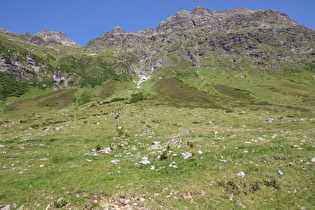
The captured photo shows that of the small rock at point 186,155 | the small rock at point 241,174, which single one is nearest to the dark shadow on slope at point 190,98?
the small rock at point 186,155

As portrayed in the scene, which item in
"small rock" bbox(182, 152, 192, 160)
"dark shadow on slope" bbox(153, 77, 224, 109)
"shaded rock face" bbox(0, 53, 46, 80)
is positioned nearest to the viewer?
"small rock" bbox(182, 152, 192, 160)

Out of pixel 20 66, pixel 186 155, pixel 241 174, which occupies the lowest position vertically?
pixel 186 155

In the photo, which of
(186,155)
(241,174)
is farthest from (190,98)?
(241,174)

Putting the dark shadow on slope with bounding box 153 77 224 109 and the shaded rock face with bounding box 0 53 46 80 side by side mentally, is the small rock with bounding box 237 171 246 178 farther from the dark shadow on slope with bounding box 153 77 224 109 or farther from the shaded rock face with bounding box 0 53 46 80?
the shaded rock face with bounding box 0 53 46 80

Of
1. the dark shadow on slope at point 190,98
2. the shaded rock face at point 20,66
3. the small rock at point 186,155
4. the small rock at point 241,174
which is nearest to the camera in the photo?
the small rock at point 241,174

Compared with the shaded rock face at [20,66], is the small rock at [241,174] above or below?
below

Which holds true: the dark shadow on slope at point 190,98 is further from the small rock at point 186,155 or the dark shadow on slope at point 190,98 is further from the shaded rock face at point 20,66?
the shaded rock face at point 20,66

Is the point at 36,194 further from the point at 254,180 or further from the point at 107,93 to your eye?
the point at 107,93

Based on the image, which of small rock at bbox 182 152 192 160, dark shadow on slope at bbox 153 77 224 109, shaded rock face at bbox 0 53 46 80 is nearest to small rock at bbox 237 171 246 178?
small rock at bbox 182 152 192 160

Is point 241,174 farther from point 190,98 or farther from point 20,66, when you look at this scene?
point 20,66

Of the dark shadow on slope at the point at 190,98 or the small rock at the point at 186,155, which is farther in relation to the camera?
the dark shadow on slope at the point at 190,98

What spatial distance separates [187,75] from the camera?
182750 mm

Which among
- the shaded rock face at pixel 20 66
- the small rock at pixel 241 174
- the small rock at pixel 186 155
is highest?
the shaded rock face at pixel 20 66

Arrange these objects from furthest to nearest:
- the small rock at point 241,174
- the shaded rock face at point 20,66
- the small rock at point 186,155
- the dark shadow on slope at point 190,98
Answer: the shaded rock face at point 20,66
the dark shadow on slope at point 190,98
the small rock at point 186,155
the small rock at point 241,174
